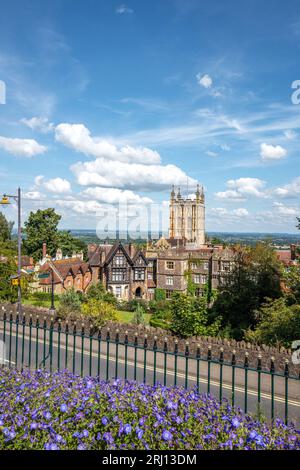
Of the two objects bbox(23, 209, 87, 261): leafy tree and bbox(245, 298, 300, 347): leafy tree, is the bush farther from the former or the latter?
bbox(245, 298, 300, 347): leafy tree

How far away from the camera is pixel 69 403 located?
4.74 meters

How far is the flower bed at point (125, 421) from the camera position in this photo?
13.3 feet

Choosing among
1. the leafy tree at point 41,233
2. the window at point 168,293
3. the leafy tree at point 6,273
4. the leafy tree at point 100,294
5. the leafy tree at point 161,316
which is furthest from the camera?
the leafy tree at point 41,233

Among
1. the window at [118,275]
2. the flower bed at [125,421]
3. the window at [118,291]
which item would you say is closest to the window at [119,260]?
the window at [118,275]

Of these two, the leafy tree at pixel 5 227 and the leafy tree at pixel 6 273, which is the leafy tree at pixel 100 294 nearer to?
the leafy tree at pixel 6 273

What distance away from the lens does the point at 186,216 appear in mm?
122500

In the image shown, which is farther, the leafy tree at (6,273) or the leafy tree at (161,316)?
the leafy tree at (161,316)

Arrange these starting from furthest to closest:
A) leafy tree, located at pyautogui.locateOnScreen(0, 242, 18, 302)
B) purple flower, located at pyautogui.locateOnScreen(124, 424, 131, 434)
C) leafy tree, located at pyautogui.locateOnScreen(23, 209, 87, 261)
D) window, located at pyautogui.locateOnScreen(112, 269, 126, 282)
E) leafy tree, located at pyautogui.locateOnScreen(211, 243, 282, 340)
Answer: leafy tree, located at pyautogui.locateOnScreen(23, 209, 87, 261), window, located at pyautogui.locateOnScreen(112, 269, 126, 282), leafy tree, located at pyautogui.locateOnScreen(211, 243, 282, 340), leafy tree, located at pyautogui.locateOnScreen(0, 242, 18, 302), purple flower, located at pyautogui.locateOnScreen(124, 424, 131, 434)

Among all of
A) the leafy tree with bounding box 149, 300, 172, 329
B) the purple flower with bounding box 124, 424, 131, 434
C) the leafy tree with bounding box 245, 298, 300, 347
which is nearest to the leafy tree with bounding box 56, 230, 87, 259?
the leafy tree with bounding box 149, 300, 172, 329

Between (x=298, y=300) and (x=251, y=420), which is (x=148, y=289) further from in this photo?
(x=251, y=420)

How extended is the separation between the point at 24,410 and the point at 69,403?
1.85 feet

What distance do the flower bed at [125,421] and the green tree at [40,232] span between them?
6509cm

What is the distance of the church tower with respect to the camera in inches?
4786

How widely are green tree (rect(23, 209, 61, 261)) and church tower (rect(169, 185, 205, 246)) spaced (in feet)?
188
